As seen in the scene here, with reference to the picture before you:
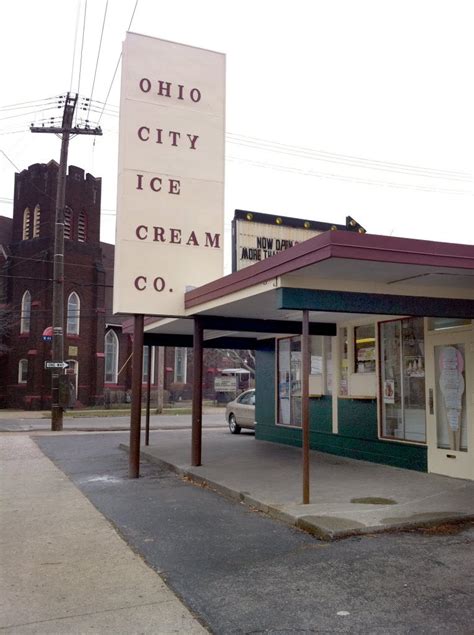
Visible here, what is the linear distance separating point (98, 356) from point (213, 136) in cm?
2804

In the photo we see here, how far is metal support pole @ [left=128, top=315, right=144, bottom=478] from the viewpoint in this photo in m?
11.3

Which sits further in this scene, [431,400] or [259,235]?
[259,235]

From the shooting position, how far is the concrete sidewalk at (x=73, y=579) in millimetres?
4539

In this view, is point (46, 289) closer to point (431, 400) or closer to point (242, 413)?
point (242, 413)

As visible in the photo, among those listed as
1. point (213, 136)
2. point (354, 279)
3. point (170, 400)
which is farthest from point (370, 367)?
point (170, 400)

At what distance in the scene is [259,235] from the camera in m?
14.3

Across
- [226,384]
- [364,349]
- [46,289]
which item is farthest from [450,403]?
[226,384]

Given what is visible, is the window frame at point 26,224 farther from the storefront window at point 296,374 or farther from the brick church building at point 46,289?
the storefront window at point 296,374

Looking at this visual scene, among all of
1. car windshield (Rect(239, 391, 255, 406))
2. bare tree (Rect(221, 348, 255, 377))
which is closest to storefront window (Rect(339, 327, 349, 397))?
car windshield (Rect(239, 391, 255, 406))

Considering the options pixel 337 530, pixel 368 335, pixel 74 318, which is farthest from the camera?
pixel 74 318

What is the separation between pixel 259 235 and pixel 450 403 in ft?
20.4

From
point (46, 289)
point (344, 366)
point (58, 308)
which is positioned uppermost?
point (46, 289)

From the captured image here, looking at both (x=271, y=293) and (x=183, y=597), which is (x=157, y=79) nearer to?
(x=271, y=293)

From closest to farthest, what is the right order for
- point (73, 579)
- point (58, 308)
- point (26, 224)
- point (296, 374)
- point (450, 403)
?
point (73, 579) → point (450, 403) → point (296, 374) → point (58, 308) → point (26, 224)
